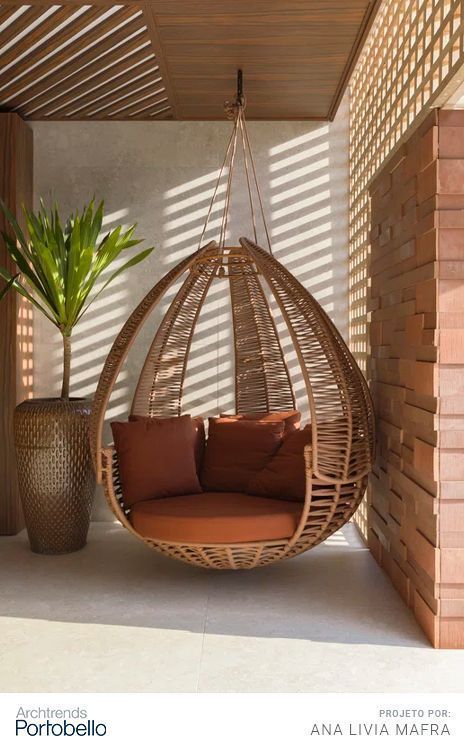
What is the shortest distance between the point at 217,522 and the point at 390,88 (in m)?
2.30

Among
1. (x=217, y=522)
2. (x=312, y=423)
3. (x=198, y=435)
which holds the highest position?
(x=312, y=423)

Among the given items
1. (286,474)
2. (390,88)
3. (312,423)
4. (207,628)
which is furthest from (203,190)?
(207,628)

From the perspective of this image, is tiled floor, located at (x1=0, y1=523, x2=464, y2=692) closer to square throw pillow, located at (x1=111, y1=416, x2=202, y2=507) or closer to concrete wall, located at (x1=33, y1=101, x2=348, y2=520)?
square throw pillow, located at (x1=111, y1=416, x2=202, y2=507)

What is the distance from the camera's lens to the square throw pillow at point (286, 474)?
4.14 m

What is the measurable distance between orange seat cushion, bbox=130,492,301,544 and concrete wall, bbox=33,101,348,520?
1571mm

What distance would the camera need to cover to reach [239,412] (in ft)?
16.8

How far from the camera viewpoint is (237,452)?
453 centimetres

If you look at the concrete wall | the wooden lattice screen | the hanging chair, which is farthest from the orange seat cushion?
the concrete wall

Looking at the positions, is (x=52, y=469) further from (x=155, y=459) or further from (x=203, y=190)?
(x=203, y=190)

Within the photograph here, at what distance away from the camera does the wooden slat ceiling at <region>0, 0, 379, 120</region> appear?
3.86m

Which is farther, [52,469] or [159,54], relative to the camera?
[52,469]

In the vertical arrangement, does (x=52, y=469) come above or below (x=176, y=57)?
below

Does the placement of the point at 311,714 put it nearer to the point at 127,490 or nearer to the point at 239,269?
the point at 127,490

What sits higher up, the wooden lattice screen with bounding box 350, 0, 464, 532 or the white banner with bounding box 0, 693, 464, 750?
the wooden lattice screen with bounding box 350, 0, 464, 532
